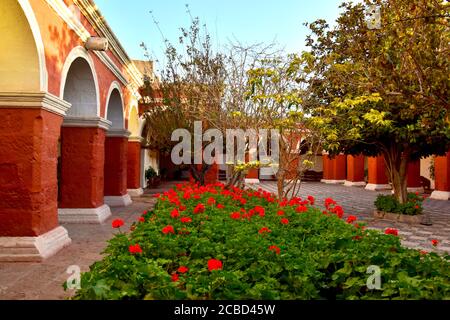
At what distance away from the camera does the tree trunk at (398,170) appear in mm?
9641

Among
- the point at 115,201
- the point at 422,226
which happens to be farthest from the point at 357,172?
the point at 115,201

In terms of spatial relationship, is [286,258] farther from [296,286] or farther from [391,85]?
[391,85]

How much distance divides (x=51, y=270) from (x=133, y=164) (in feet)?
31.7

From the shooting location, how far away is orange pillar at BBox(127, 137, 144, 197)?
1412cm

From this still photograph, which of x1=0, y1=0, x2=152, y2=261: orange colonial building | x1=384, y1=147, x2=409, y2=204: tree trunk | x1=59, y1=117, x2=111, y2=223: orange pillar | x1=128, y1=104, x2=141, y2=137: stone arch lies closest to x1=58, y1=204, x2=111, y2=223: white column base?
x1=59, y1=117, x2=111, y2=223: orange pillar

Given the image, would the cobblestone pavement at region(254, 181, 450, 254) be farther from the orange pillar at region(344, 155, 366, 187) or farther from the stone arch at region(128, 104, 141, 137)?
the orange pillar at region(344, 155, 366, 187)

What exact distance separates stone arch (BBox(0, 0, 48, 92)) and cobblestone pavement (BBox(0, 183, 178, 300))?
2.38m

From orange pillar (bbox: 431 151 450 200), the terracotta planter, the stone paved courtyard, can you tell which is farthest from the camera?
orange pillar (bbox: 431 151 450 200)

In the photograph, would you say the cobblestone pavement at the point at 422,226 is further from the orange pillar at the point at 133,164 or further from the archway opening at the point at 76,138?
the orange pillar at the point at 133,164

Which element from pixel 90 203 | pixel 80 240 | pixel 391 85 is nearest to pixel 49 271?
pixel 80 240

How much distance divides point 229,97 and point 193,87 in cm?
163

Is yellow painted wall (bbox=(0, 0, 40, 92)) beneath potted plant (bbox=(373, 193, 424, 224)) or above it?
above

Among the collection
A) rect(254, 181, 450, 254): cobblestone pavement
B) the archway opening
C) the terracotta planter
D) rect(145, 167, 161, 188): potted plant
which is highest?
the archway opening

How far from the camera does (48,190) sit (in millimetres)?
5566
